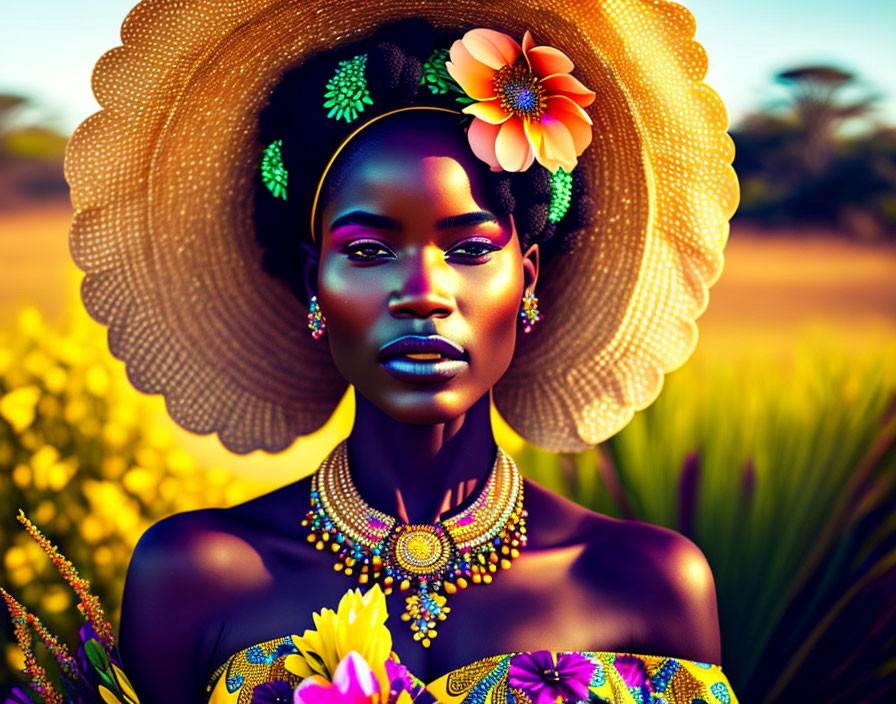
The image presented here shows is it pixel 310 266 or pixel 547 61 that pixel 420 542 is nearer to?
pixel 310 266

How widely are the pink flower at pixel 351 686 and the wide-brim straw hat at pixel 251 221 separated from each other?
2.71 feet

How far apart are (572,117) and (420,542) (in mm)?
904

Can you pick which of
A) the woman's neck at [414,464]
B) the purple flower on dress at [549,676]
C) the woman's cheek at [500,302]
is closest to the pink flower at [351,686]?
the purple flower on dress at [549,676]

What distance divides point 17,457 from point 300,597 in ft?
5.49

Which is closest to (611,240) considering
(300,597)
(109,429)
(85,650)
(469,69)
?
(469,69)

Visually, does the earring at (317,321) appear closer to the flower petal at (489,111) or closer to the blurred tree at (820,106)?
the flower petal at (489,111)

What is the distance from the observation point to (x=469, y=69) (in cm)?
201

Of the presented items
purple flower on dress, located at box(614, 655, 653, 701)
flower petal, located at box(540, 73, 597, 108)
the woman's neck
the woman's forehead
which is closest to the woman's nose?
the woman's forehead

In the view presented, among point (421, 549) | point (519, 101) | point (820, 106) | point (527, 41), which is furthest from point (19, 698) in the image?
point (820, 106)

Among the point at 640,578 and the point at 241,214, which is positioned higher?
the point at 241,214

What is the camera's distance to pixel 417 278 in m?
1.95

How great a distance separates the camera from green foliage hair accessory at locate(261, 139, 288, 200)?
225cm

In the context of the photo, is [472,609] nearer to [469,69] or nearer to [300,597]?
[300,597]

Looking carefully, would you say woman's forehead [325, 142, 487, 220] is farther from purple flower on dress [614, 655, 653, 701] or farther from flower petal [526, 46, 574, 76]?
purple flower on dress [614, 655, 653, 701]
